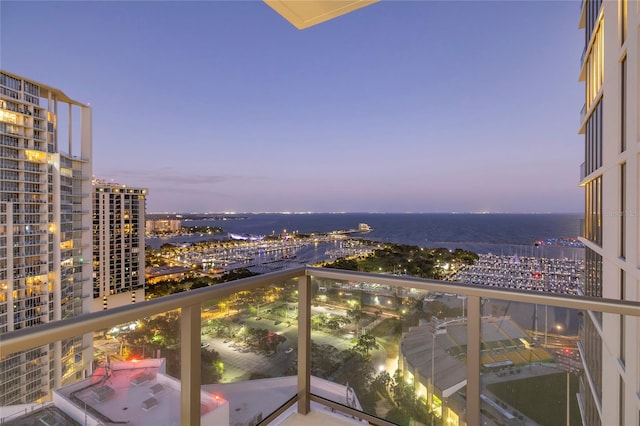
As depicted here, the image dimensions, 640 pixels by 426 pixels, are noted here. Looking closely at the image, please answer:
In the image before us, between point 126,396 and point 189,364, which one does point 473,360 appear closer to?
point 189,364

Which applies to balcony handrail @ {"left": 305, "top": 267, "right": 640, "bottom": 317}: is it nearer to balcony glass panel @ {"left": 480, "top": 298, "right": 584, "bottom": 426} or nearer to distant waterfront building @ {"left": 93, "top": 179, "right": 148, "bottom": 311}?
balcony glass panel @ {"left": 480, "top": 298, "right": 584, "bottom": 426}

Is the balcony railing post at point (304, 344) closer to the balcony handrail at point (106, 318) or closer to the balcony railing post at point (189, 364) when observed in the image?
the balcony handrail at point (106, 318)

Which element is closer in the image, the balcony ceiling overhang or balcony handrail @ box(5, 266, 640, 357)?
balcony handrail @ box(5, 266, 640, 357)

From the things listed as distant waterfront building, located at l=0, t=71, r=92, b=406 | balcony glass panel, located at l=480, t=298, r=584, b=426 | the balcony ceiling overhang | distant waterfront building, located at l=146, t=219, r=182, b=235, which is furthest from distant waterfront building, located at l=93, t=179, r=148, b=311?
balcony glass panel, located at l=480, t=298, r=584, b=426

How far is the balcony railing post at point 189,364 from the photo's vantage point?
1502 mm

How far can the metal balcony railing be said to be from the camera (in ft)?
4.95

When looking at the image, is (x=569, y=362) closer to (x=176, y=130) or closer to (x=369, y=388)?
(x=369, y=388)

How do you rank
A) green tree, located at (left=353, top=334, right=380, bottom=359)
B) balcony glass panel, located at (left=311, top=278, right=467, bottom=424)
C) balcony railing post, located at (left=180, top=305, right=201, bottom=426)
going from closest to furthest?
balcony railing post, located at (left=180, top=305, right=201, bottom=426) → balcony glass panel, located at (left=311, top=278, right=467, bottom=424) → green tree, located at (left=353, top=334, right=380, bottom=359)

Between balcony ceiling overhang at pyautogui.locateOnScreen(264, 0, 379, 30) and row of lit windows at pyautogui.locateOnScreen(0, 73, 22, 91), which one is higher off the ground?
row of lit windows at pyautogui.locateOnScreen(0, 73, 22, 91)

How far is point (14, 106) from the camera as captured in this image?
66.5ft

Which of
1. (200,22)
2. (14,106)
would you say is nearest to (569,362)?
(200,22)

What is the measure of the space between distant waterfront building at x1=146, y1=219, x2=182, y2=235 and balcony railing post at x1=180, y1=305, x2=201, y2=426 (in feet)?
121

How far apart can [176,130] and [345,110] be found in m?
13.7

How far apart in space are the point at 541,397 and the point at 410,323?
0.74 meters
